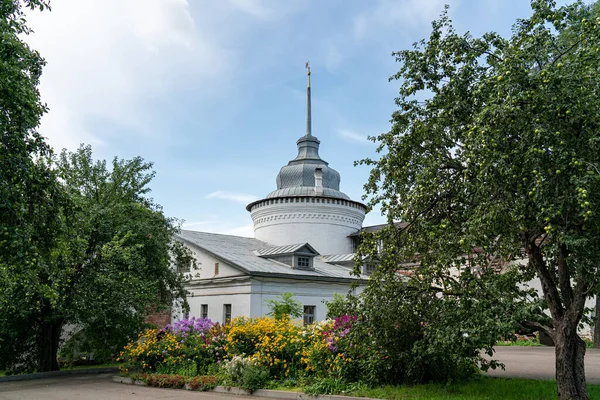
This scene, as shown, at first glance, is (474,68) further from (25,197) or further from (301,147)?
(301,147)

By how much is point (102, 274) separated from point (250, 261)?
12367 mm

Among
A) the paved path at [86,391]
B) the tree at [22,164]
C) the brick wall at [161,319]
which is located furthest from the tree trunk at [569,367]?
the brick wall at [161,319]

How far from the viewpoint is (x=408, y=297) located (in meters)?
11.6

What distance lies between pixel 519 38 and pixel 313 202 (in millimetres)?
31196

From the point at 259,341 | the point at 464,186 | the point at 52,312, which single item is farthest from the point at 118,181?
the point at 464,186

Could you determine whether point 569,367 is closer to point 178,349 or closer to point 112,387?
point 178,349

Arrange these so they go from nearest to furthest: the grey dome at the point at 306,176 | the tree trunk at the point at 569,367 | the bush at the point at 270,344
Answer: the tree trunk at the point at 569,367 → the bush at the point at 270,344 → the grey dome at the point at 306,176

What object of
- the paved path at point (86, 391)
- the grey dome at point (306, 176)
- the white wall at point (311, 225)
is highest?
the grey dome at point (306, 176)

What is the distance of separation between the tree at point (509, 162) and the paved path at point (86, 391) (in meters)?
6.32

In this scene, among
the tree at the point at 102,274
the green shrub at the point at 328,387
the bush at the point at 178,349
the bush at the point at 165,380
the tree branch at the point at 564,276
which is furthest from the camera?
the tree at the point at 102,274

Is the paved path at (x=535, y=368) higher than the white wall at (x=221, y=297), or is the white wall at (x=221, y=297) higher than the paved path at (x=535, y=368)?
the white wall at (x=221, y=297)

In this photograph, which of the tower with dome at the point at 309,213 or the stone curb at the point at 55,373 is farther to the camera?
the tower with dome at the point at 309,213

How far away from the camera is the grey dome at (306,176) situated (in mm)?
41844

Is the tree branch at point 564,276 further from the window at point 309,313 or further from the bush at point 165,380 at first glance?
the window at point 309,313
